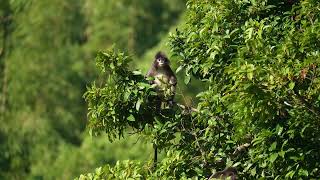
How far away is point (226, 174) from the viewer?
7520mm

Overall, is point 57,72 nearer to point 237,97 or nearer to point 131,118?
point 131,118

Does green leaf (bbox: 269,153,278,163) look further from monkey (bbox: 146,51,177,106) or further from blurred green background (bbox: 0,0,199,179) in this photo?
blurred green background (bbox: 0,0,199,179)

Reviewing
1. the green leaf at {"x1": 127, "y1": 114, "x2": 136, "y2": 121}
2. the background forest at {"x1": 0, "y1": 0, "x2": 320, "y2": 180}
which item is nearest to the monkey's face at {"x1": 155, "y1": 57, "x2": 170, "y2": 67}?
the background forest at {"x1": 0, "y1": 0, "x2": 320, "y2": 180}

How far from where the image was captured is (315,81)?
688 centimetres

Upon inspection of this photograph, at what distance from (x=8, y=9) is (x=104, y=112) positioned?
2368 cm

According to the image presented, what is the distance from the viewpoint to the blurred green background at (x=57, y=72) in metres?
28.0

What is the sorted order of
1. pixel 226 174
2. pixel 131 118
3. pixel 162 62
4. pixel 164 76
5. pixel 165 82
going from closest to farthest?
pixel 226 174
pixel 131 118
pixel 165 82
pixel 164 76
pixel 162 62

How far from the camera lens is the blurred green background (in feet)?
91.8

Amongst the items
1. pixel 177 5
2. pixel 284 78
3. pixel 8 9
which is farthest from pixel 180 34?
pixel 177 5

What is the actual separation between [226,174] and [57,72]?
26831 millimetres

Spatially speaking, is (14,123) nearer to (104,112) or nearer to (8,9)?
(8,9)

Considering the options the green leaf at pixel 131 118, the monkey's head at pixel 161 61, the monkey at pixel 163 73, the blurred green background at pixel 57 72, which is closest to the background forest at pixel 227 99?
the green leaf at pixel 131 118

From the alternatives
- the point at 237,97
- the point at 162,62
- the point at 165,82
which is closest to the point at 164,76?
the point at 162,62

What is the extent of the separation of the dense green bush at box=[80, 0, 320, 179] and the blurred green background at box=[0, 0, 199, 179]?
1693 centimetres
